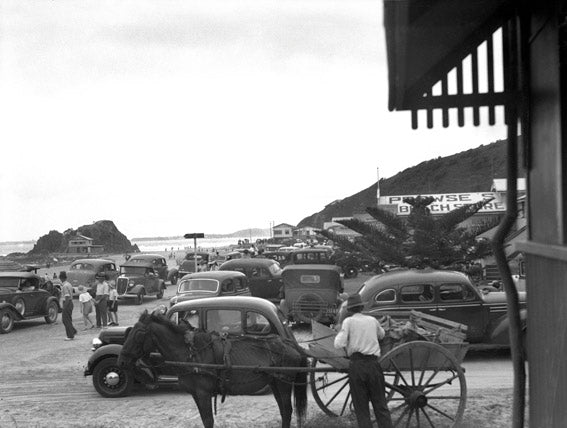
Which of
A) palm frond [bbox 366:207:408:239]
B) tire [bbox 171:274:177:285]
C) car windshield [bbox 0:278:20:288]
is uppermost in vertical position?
palm frond [bbox 366:207:408:239]

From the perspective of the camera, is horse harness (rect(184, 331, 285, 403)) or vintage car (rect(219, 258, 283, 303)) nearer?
horse harness (rect(184, 331, 285, 403))

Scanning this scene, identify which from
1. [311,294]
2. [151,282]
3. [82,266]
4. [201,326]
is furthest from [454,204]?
[201,326]

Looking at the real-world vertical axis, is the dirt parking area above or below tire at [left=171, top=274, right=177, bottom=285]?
below

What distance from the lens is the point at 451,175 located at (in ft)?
418

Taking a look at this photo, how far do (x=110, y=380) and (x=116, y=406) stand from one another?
2.22ft

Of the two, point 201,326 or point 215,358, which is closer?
point 215,358

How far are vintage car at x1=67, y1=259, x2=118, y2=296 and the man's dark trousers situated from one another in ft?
66.4

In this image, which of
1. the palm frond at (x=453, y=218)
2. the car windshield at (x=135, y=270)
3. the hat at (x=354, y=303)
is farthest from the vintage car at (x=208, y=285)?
the car windshield at (x=135, y=270)

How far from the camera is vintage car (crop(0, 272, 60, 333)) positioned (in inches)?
713

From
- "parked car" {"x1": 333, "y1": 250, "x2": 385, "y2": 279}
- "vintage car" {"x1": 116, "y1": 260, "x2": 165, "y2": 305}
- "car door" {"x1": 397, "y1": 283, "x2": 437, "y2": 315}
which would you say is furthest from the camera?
"vintage car" {"x1": 116, "y1": 260, "x2": 165, "y2": 305}

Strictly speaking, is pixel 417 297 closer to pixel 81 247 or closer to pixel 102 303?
pixel 102 303

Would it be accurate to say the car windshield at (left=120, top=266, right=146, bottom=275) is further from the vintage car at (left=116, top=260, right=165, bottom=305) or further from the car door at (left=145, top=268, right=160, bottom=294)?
the car door at (left=145, top=268, right=160, bottom=294)

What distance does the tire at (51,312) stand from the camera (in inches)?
779

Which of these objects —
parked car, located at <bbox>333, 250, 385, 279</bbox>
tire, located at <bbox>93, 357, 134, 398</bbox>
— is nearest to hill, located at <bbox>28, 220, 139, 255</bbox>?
parked car, located at <bbox>333, 250, 385, 279</bbox>
